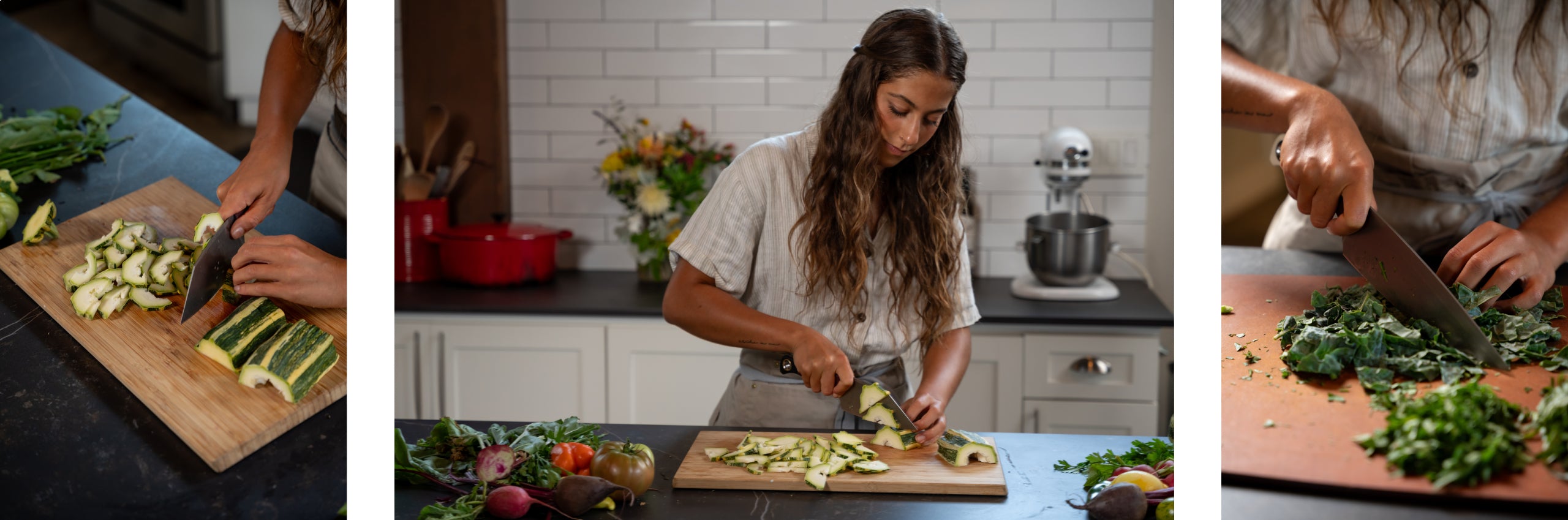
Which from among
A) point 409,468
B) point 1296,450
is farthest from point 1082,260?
point 409,468

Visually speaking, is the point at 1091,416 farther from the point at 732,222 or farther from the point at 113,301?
the point at 113,301

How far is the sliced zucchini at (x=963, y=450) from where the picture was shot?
46.7 inches

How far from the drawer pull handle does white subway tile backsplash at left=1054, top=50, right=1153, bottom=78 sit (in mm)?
817

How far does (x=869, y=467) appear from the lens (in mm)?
1150

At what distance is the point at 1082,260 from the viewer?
240cm

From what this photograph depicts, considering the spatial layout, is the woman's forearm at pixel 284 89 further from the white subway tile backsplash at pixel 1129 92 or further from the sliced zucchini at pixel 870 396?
the white subway tile backsplash at pixel 1129 92

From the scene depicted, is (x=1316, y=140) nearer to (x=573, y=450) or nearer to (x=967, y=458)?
(x=967, y=458)

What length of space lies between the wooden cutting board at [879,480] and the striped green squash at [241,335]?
0.50 meters

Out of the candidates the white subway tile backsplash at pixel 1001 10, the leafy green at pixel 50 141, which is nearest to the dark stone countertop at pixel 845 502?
the leafy green at pixel 50 141

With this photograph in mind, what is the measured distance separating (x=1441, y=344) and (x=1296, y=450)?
0.25 m

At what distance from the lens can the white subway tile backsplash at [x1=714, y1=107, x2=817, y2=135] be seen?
2746mm

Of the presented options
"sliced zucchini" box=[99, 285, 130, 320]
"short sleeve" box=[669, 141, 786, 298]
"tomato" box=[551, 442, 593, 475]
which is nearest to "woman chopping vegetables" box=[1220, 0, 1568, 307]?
"short sleeve" box=[669, 141, 786, 298]

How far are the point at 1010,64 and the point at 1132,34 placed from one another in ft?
1.09

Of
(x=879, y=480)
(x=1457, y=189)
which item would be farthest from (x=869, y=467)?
(x=1457, y=189)
